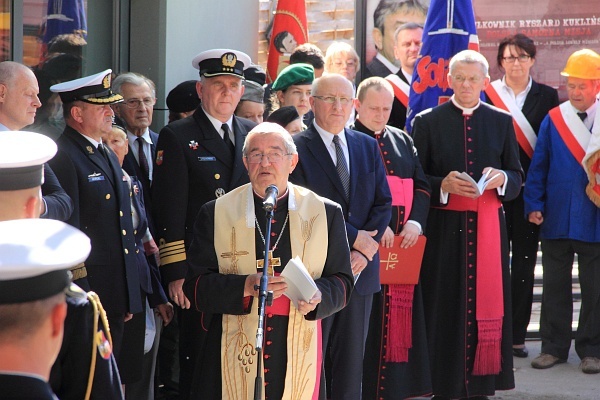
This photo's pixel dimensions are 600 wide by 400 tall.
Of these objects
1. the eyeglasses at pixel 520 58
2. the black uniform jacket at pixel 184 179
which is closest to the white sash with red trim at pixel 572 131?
the eyeglasses at pixel 520 58

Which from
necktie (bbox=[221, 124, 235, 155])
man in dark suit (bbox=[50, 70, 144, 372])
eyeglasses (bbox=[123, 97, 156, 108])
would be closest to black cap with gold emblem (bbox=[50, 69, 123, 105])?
man in dark suit (bbox=[50, 70, 144, 372])

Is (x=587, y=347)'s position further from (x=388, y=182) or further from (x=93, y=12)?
(x=93, y=12)

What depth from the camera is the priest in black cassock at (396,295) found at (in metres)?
6.18

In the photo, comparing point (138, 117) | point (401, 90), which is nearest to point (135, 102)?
point (138, 117)

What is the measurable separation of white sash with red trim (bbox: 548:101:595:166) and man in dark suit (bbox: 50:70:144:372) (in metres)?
3.65

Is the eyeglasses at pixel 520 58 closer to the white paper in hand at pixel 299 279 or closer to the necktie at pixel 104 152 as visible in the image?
the necktie at pixel 104 152

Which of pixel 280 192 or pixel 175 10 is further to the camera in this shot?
pixel 175 10

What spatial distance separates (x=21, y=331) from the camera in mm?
2092

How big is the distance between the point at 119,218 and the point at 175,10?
313 cm

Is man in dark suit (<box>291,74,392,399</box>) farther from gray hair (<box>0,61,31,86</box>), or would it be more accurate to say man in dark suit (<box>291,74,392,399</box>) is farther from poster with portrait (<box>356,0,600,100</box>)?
poster with portrait (<box>356,0,600,100</box>)

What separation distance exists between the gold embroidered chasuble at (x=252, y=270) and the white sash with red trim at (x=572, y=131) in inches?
135

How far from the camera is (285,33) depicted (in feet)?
30.4


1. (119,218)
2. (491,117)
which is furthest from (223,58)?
(491,117)

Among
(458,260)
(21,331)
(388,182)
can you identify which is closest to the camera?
(21,331)
